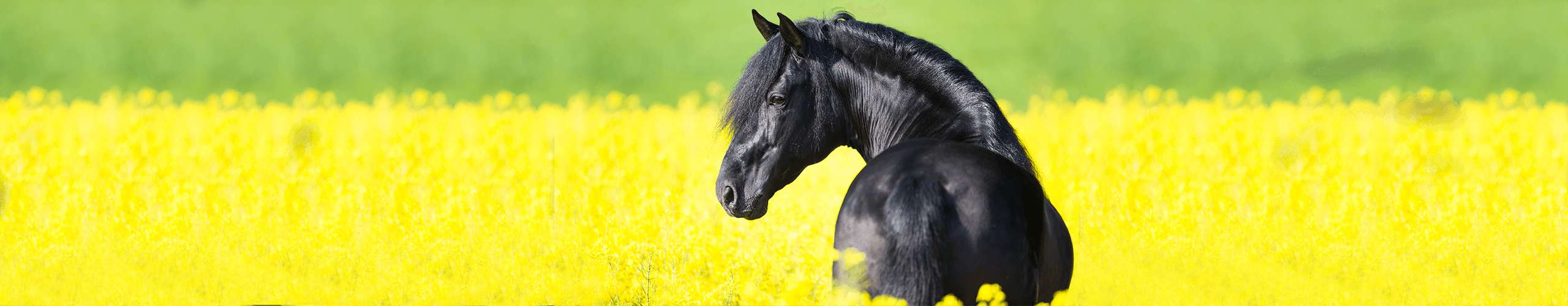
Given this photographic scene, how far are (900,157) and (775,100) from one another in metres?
0.92

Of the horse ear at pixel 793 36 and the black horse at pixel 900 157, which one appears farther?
the horse ear at pixel 793 36

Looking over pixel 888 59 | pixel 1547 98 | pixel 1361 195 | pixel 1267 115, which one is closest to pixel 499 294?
pixel 888 59

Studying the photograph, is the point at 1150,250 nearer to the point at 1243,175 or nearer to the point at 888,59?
the point at 1243,175

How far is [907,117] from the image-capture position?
428 centimetres

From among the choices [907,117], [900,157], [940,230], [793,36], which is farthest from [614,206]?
[940,230]

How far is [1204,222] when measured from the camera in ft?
29.2

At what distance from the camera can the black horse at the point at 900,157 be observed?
3342mm

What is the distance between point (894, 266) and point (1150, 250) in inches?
229

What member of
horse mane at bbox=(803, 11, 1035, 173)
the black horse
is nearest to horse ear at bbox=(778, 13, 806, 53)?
the black horse

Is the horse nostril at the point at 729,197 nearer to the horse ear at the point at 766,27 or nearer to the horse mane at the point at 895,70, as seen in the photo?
the horse mane at the point at 895,70

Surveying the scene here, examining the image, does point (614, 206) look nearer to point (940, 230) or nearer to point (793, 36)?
point (793, 36)

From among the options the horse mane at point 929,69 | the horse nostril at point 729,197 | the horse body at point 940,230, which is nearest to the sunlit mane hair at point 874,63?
the horse mane at point 929,69

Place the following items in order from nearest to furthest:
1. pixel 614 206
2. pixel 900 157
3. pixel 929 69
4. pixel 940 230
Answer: pixel 940 230
pixel 900 157
pixel 929 69
pixel 614 206

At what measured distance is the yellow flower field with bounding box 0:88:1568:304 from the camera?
6770mm
